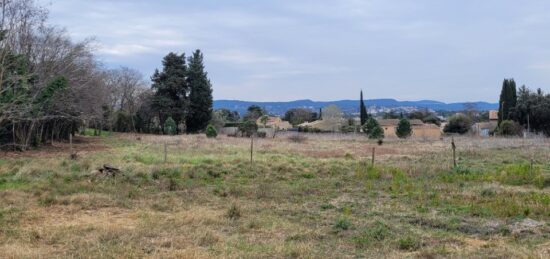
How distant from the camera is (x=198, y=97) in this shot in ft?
206

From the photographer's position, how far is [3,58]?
22.4 metres

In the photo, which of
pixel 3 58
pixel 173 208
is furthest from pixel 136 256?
pixel 3 58

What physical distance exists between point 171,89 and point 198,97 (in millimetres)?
3482

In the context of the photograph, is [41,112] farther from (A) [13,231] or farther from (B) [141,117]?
(B) [141,117]

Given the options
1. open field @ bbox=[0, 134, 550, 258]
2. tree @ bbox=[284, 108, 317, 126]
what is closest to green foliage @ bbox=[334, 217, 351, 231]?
open field @ bbox=[0, 134, 550, 258]

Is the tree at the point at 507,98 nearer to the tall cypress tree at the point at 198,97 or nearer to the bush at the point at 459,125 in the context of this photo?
the bush at the point at 459,125

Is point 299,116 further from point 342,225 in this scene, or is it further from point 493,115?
point 342,225

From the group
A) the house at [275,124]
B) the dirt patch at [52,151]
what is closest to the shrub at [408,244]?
the dirt patch at [52,151]

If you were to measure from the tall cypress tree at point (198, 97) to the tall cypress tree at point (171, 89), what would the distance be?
0.85 metres

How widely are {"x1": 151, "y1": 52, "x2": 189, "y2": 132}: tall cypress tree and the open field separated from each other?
144 ft

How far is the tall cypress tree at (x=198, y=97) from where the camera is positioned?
207ft

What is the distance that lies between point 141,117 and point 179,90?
7861 millimetres

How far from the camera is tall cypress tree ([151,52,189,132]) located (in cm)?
6197

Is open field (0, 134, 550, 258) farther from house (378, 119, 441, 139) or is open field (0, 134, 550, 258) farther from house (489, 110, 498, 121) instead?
house (489, 110, 498, 121)
